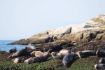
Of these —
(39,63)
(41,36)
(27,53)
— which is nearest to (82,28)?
(41,36)

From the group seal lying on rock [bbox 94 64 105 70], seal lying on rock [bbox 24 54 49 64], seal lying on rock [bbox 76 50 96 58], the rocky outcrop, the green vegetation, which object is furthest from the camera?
the rocky outcrop

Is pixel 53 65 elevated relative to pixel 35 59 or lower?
elevated

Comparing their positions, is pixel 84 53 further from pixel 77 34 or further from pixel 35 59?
pixel 77 34

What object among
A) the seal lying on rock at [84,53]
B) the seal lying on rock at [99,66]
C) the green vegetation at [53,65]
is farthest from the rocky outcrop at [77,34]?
the seal lying on rock at [99,66]

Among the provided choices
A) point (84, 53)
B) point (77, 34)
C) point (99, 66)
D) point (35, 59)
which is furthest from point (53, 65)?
point (77, 34)

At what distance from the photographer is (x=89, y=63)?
35.5 meters

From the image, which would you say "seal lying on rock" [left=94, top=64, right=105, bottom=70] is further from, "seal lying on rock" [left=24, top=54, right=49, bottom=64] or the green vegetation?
"seal lying on rock" [left=24, top=54, right=49, bottom=64]

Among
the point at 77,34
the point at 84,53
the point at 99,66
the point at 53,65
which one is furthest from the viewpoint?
the point at 77,34

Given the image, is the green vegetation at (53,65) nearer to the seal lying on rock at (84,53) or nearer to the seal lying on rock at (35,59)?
the seal lying on rock at (84,53)

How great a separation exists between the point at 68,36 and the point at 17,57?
133ft

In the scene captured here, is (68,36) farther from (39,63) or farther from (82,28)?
(39,63)

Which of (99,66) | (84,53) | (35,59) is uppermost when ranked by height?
(99,66)

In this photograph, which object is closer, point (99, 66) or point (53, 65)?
point (99, 66)

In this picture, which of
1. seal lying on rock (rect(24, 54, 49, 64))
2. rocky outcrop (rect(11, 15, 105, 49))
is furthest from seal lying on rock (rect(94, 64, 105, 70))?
rocky outcrop (rect(11, 15, 105, 49))
